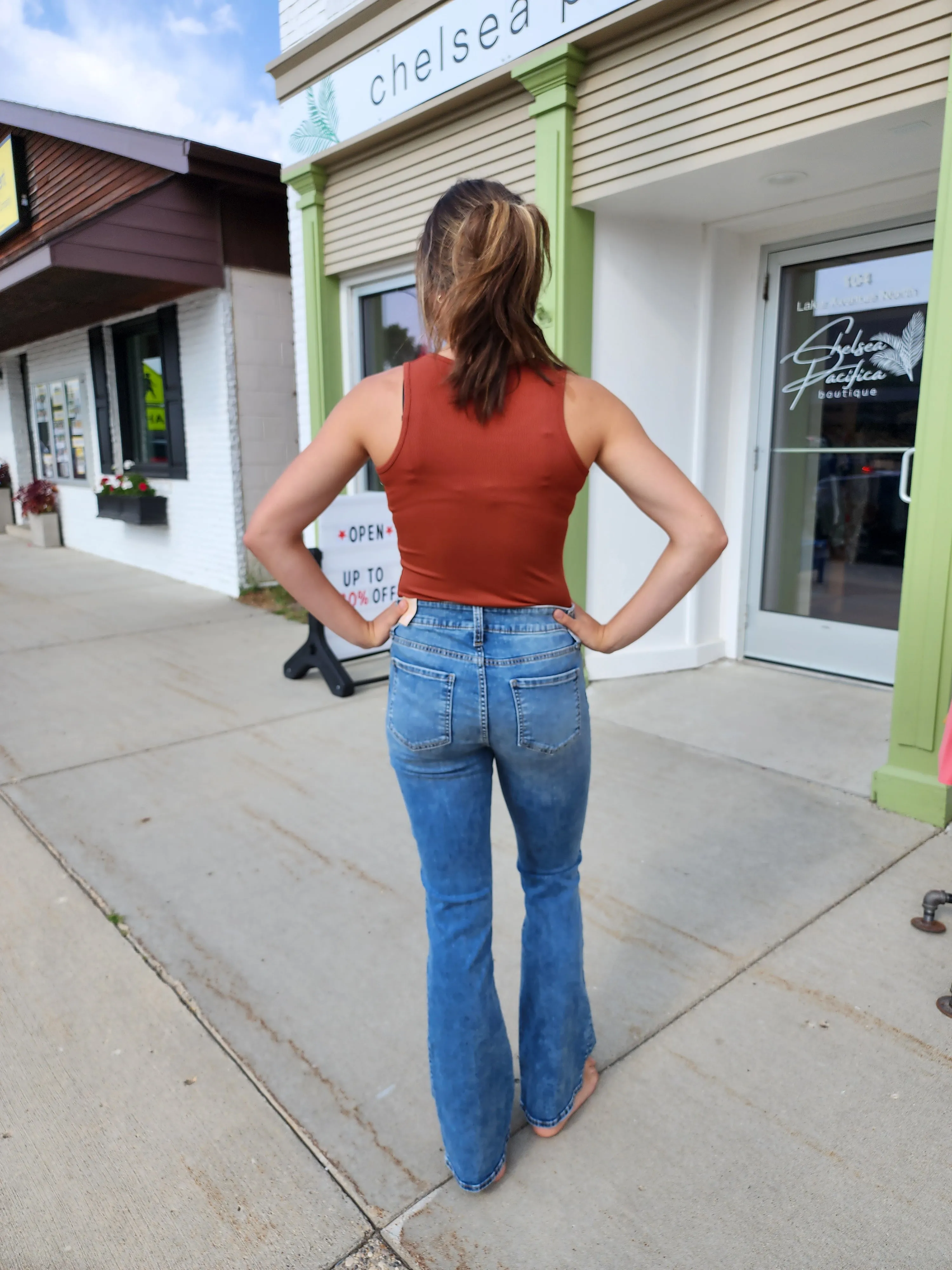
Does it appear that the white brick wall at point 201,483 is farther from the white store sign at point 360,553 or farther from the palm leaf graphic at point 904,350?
the palm leaf graphic at point 904,350

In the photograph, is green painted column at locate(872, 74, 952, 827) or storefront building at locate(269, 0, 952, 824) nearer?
green painted column at locate(872, 74, 952, 827)

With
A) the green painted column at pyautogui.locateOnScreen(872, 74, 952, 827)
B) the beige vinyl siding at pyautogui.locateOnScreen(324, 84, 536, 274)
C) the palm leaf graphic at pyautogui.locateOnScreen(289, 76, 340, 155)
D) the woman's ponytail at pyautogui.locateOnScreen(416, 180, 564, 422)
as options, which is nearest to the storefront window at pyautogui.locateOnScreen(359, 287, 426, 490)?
the beige vinyl siding at pyautogui.locateOnScreen(324, 84, 536, 274)

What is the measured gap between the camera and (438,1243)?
172 centimetres

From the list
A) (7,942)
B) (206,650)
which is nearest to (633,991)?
(7,942)

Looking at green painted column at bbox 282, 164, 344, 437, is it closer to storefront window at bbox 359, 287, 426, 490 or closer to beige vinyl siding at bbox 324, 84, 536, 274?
beige vinyl siding at bbox 324, 84, 536, 274

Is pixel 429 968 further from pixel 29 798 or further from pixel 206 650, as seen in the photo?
pixel 206 650

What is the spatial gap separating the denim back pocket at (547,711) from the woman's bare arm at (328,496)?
29cm

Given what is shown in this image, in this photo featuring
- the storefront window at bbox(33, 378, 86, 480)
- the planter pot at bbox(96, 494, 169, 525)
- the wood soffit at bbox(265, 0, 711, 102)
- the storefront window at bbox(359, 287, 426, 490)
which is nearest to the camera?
the wood soffit at bbox(265, 0, 711, 102)

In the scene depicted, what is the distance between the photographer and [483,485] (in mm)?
1521

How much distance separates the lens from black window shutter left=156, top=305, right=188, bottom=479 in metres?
8.44

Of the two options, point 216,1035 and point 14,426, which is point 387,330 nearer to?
point 216,1035

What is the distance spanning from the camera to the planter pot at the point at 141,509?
29.1 feet

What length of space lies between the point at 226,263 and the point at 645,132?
4.64m

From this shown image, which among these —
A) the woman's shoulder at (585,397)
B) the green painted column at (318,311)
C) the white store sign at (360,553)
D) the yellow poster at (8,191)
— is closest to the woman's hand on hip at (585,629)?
the woman's shoulder at (585,397)
